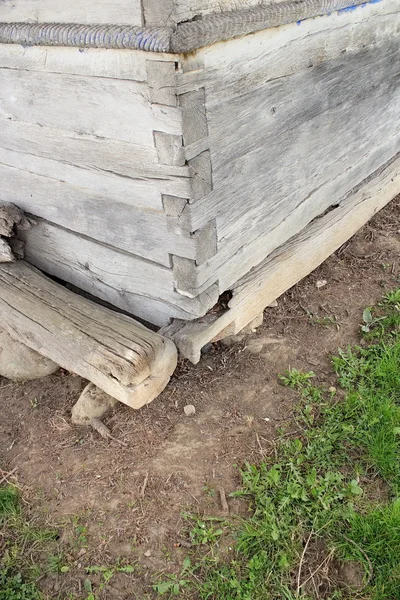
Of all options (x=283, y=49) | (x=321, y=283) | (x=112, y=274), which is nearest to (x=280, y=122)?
(x=283, y=49)

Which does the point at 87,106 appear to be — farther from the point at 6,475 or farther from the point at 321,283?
the point at 321,283

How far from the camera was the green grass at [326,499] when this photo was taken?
2.26 m

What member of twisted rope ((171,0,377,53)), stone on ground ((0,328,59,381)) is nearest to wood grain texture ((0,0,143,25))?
twisted rope ((171,0,377,53))

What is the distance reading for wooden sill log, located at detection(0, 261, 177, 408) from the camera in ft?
8.70

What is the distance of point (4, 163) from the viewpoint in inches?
127

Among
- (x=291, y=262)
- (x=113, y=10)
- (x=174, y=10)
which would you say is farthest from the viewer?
(x=291, y=262)

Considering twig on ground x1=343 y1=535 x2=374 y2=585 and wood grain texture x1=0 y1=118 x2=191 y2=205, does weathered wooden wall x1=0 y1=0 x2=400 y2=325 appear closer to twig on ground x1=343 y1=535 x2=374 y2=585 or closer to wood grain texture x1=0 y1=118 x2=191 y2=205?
wood grain texture x1=0 y1=118 x2=191 y2=205

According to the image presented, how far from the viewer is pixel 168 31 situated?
199 cm

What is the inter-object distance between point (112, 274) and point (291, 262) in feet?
4.08

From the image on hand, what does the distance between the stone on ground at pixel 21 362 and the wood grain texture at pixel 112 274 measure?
1.70ft

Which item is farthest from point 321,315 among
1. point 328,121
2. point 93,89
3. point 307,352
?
point 93,89

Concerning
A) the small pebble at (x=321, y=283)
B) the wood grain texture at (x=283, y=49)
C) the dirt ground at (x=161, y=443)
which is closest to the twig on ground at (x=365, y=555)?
the dirt ground at (x=161, y=443)

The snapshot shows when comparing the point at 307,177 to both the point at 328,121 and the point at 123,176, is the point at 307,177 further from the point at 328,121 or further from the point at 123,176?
the point at 123,176

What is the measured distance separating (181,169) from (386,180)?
2759 millimetres
